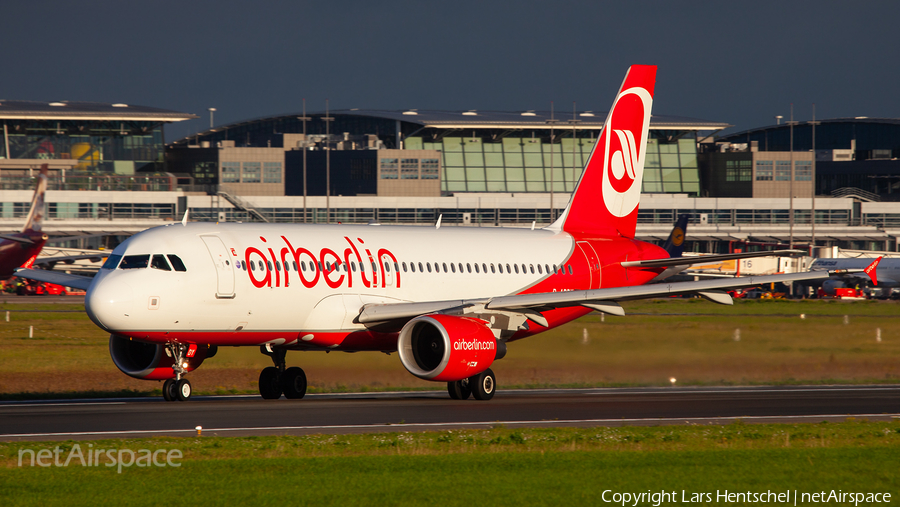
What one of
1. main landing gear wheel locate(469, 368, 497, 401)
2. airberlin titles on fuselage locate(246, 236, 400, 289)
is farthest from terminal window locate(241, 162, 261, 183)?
main landing gear wheel locate(469, 368, 497, 401)

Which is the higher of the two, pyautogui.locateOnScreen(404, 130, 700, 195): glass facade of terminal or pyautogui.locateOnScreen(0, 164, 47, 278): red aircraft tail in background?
pyautogui.locateOnScreen(404, 130, 700, 195): glass facade of terminal

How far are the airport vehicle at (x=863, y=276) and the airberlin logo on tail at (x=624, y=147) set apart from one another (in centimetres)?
6588

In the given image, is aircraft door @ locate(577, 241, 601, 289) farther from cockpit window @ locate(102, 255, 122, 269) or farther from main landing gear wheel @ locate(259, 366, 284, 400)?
cockpit window @ locate(102, 255, 122, 269)

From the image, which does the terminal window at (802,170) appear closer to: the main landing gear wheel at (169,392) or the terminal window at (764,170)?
the terminal window at (764,170)

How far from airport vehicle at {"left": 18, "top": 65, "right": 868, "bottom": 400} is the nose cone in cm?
3

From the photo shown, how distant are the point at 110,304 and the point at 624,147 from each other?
63.8 feet

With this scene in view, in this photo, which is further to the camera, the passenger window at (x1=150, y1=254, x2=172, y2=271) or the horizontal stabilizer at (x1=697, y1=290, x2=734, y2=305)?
the horizontal stabilizer at (x1=697, y1=290, x2=734, y2=305)

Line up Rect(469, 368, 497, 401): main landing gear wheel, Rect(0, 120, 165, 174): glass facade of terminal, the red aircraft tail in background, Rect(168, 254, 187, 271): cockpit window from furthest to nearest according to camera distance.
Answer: Rect(0, 120, 165, 174): glass facade of terminal
the red aircraft tail in background
Rect(469, 368, 497, 401): main landing gear wheel
Rect(168, 254, 187, 271): cockpit window

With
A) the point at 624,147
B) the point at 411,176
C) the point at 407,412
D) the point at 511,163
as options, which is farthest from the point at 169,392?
the point at 511,163

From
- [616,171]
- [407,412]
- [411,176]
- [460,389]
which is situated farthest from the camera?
[411,176]

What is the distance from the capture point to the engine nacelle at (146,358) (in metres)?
26.2

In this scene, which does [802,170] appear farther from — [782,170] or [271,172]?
[271,172]

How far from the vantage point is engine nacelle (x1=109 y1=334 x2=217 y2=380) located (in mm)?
26219

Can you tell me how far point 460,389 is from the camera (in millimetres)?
28094
